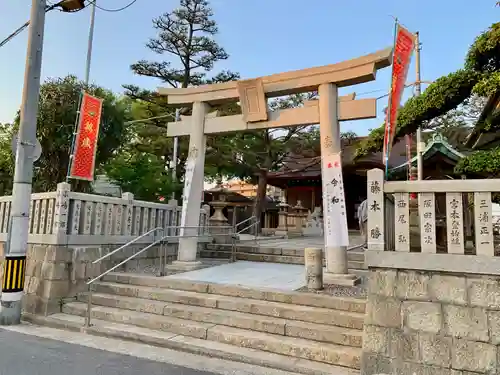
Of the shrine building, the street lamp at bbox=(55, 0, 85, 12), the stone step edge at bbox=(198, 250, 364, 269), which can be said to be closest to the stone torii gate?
the stone step edge at bbox=(198, 250, 364, 269)

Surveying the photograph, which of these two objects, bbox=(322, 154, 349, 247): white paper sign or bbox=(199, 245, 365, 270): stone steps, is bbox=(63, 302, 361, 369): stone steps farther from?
bbox=(199, 245, 365, 270): stone steps

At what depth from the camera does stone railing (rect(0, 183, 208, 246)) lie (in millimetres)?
7070

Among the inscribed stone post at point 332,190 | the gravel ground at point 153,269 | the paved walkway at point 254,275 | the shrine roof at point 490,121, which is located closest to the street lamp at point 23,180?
the gravel ground at point 153,269

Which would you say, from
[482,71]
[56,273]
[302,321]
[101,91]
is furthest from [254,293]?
[101,91]

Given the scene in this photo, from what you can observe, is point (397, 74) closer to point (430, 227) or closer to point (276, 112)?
point (276, 112)

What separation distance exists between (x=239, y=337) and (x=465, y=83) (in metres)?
5.87

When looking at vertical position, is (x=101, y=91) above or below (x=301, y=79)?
above

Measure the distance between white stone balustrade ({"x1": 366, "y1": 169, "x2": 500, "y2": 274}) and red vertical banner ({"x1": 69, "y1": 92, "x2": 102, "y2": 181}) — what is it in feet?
23.8

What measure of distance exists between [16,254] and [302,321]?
4.82 meters

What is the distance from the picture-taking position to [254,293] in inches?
234

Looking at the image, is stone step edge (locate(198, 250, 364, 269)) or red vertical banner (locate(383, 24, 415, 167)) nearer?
red vertical banner (locate(383, 24, 415, 167))

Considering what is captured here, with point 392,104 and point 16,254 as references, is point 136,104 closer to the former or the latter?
point 16,254

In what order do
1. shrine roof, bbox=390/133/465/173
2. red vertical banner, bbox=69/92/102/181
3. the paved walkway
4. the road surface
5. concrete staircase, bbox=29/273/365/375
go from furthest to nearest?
1. shrine roof, bbox=390/133/465/173
2. red vertical banner, bbox=69/92/102/181
3. the paved walkway
4. concrete staircase, bbox=29/273/365/375
5. the road surface

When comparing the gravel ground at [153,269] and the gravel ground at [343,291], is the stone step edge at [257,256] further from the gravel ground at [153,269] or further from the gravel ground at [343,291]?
the gravel ground at [343,291]
